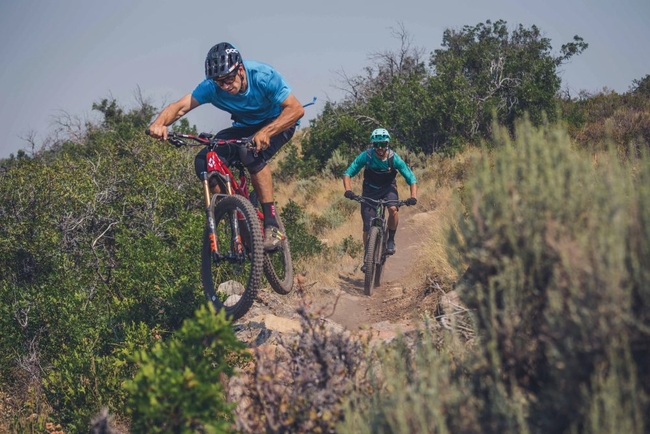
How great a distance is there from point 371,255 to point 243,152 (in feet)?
10.9

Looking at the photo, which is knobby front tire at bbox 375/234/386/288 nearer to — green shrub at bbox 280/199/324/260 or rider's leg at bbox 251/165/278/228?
green shrub at bbox 280/199/324/260

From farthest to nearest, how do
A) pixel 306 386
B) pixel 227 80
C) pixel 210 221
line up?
pixel 210 221 → pixel 227 80 → pixel 306 386

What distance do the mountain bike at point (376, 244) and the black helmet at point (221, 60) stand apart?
3633 millimetres

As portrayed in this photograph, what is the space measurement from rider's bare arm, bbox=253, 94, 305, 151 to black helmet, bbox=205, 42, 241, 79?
0.58 m

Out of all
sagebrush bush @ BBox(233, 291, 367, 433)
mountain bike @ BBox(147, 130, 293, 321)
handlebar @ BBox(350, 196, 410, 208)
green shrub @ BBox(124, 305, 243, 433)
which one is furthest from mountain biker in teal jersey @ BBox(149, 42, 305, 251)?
handlebar @ BBox(350, 196, 410, 208)

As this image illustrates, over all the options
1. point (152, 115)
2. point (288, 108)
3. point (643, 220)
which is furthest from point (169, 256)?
point (152, 115)

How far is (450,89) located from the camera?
18.3m

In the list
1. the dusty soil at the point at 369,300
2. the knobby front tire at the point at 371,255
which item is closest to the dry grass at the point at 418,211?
the dusty soil at the point at 369,300

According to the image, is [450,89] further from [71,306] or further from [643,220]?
[643,220]

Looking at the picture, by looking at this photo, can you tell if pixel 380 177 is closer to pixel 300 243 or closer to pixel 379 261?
pixel 379 261

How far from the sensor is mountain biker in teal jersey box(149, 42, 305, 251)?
568 centimetres

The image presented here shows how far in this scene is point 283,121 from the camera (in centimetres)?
586

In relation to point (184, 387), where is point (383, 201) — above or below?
above

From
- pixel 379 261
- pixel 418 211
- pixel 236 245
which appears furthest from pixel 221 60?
pixel 418 211
